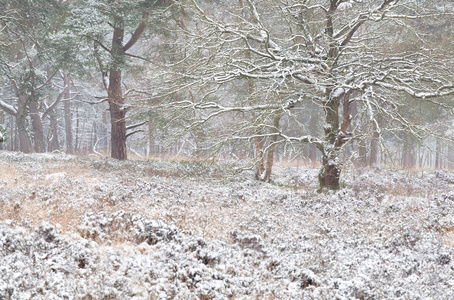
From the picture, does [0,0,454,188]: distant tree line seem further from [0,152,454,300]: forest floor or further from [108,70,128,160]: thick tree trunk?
[0,152,454,300]: forest floor

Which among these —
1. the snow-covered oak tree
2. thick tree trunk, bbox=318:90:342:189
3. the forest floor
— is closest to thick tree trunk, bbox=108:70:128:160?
the snow-covered oak tree

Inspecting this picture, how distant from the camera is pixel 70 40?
45.9 ft

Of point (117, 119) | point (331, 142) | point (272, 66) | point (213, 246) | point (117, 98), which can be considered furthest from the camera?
point (117, 119)

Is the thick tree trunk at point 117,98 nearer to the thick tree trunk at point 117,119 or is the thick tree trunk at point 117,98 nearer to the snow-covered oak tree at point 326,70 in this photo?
the thick tree trunk at point 117,119

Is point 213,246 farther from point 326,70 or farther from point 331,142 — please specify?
point 331,142

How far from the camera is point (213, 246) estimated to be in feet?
16.2

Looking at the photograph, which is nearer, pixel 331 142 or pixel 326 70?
pixel 326 70

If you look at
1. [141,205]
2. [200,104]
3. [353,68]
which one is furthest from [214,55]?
[141,205]

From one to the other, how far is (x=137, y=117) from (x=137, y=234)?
10808mm

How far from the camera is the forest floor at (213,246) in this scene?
3.60 meters

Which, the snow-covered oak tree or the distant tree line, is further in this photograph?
the distant tree line

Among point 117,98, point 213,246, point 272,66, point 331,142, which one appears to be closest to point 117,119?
point 117,98

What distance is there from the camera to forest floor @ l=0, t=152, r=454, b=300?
360 centimetres

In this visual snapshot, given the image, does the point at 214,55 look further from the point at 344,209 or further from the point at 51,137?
the point at 51,137
